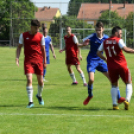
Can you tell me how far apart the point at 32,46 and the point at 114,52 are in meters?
1.78

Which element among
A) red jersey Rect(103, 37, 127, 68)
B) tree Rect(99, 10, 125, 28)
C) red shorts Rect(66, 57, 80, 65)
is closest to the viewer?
red jersey Rect(103, 37, 127, 68)

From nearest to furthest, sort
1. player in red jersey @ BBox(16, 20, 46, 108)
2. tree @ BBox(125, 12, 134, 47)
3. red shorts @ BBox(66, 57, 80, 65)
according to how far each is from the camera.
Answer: player in red jersey @ BBox(16, 20, 46, 108)
red shorts @ BBox(66, 57, 80, 65)
tree @ BBox(125, 12, 134, 47)

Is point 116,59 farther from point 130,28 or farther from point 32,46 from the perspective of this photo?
point 130,28

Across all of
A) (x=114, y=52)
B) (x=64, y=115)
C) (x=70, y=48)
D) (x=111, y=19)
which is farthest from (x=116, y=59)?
(x=111, y=19)

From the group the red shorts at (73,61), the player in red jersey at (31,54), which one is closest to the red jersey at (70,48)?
the red shorts at (73,61)

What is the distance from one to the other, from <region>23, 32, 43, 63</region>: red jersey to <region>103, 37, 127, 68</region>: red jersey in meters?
1.47

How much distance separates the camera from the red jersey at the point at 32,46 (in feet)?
26.3

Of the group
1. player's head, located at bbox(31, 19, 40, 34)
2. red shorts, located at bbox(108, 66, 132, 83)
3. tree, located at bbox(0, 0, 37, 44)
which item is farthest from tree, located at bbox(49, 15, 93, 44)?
red shorts, located at bbox(108, 66, 132, 83)

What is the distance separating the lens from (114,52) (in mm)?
7551

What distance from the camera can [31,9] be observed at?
5344 cm

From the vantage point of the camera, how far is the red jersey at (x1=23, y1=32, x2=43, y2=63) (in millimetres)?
8031

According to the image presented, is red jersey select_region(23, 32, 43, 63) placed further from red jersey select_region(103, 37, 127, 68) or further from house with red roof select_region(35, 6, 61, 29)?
house with red roof select_region(35, 6, 61, 29)

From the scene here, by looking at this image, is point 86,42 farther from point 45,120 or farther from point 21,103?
point 45,120

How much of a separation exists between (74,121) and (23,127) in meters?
0.95
